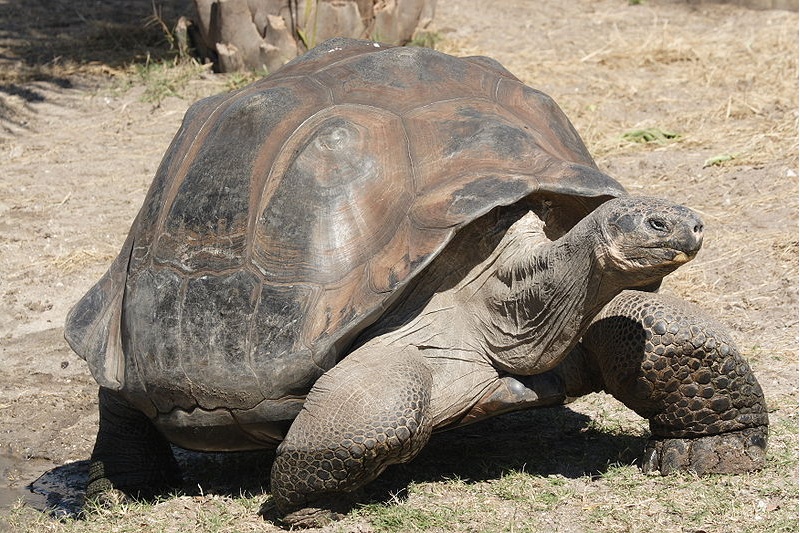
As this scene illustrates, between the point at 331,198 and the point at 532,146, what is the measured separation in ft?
2.34

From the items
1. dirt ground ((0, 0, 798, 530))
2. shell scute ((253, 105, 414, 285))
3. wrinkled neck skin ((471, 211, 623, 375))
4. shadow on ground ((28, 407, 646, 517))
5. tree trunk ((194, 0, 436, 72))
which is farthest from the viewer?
tree trunk ((194, 0, 436, 72))

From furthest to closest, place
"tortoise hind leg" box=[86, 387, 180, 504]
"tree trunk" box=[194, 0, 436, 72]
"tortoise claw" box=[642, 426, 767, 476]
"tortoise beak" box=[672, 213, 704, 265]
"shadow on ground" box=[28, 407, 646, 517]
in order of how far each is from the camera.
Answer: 1. "tree trunk" box=[194, 0, 436, 72]
2. "tortoise hind leg" box=[86, 387, 180, 504]
3. "shadow on ground" box=[28, 407, 646, 517]
4. "tortoise claw" box=[642, 426, 767, 476]
5. "tortoise beak" box=[672, 213, 704, 265]

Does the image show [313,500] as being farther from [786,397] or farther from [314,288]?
[786,397]

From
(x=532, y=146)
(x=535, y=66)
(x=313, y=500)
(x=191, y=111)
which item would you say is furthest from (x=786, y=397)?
(x=535, y=66)

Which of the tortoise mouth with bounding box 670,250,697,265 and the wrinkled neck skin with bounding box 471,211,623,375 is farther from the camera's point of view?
the wrinkled neck skin with bounding box 471,211,623,375

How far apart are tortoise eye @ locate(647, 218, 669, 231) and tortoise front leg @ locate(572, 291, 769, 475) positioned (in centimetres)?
64

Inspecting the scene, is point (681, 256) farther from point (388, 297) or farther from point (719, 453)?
point (719, 453)

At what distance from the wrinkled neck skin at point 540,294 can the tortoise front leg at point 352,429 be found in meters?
0.30

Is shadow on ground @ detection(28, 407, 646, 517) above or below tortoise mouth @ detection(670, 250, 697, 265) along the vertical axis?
below

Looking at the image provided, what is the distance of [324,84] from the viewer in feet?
13.5

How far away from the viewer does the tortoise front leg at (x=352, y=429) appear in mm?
3525

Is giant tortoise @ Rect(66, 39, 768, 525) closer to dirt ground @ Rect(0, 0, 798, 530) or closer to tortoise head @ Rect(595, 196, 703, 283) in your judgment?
tortoise head @ Rect(595, 196, 703, 283)

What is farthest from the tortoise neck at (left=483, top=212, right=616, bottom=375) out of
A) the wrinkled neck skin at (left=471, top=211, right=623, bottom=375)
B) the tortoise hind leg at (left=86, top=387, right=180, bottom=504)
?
the tortoise hind leg at (left=86, top=387, right=180, bottom=504)

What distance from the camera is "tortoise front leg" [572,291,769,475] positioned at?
3.77 metres
